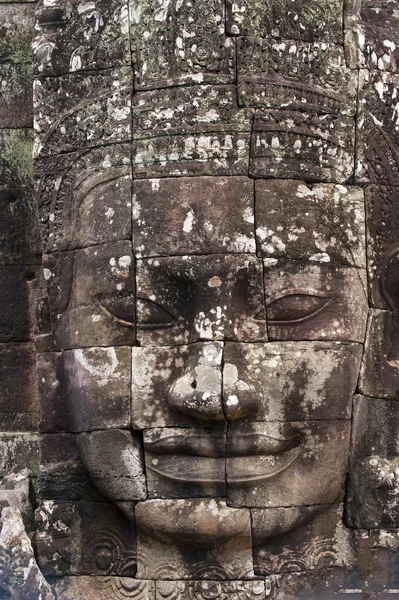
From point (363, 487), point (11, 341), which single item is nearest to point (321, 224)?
point (363, 487)

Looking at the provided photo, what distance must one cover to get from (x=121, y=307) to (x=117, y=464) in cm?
98

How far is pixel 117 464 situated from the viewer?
9805mm

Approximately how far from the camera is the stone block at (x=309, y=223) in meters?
9.72

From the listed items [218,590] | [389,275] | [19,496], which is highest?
[389,275]

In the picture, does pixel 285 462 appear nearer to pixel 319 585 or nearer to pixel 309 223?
pixel 319 585

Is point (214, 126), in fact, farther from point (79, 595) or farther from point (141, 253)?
point (79, 595)

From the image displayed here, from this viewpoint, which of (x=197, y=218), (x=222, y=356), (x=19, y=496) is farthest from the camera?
(x=19, y=496)

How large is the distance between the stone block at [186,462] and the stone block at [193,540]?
7 centimetres

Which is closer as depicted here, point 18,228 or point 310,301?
point 310,301

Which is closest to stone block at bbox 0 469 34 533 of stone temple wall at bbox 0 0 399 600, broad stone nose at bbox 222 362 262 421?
stone temple wall at bbox 0 0 399 600

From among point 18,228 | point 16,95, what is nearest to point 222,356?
point 18,228

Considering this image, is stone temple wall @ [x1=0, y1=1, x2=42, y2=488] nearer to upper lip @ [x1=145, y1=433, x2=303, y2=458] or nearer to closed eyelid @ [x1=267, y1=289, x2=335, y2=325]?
upper lip @ [x1=145, y1=433, x2=303, y2=458]

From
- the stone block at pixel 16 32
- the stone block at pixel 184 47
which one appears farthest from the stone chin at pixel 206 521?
the stone block at pixel 16 32

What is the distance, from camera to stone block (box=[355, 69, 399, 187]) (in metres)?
10.1
